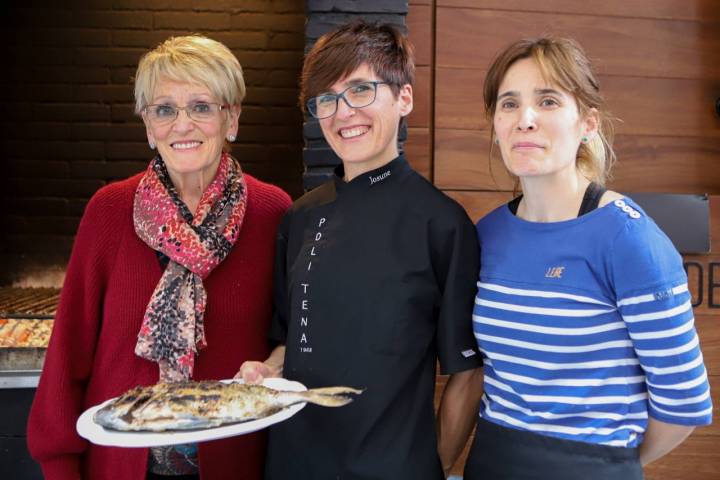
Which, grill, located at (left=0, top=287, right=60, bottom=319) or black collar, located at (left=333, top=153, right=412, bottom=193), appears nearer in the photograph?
black collar, located at (left=333, top=153, right=412, bottom=193)

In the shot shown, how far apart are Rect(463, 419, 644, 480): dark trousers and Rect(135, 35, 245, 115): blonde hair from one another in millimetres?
989

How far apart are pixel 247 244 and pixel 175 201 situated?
0.66ft

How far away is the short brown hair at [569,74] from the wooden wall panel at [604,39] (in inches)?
41.6

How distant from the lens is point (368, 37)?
152 centimetres

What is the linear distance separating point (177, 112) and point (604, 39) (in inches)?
67.6

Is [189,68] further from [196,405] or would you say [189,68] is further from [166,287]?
[196,405]

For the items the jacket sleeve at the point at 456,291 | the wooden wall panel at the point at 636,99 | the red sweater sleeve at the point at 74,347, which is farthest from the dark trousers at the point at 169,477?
the wooden wall panel at the point at 636,99

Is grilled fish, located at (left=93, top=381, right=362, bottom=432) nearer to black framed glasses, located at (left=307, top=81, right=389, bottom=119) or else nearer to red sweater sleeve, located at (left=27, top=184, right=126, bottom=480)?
red sweater sleeve, located at (left=27, top=184, right=126, bottom=480)

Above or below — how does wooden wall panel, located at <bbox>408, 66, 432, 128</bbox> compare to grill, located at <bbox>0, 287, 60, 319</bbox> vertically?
→ above

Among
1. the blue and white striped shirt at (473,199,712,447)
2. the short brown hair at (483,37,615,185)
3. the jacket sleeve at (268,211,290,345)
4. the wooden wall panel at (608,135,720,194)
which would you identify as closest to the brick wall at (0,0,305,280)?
the wooden wall panel at (608,135,720,194)

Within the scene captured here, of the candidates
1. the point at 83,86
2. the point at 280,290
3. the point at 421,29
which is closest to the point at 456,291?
the point at 280,290

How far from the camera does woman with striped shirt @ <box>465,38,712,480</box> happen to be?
49.5 inches

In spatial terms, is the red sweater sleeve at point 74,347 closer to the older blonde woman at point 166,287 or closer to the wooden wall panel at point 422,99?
the older blonde woman at point 166,287

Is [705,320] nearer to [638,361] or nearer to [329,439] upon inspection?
[638,361]
